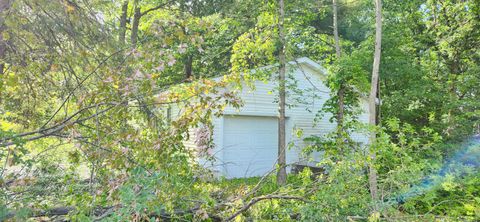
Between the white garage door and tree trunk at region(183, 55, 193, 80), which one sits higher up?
tree trunk at region(183, 55, 193, 80)

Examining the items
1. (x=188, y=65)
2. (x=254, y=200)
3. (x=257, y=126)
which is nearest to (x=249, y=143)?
(x=257, y=126)

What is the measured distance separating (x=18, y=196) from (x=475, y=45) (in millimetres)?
10781

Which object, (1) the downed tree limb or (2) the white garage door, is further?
(2) the white garage door

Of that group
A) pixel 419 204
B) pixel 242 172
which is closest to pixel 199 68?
pixel 242 172

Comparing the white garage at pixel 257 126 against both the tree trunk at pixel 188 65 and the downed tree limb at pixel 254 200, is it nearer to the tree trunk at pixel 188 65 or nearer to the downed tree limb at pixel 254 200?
the tree trunk at pixel 188 65

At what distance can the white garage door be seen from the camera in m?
9.00

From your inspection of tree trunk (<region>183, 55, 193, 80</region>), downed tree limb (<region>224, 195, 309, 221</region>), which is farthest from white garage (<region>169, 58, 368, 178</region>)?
downed tree limb (<region>224, 195, 309, 221</region>)

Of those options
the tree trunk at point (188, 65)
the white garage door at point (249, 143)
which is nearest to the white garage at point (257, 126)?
the white garage door at point (249, 143)

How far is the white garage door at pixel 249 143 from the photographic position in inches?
354

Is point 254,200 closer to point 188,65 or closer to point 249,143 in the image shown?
point 249,143

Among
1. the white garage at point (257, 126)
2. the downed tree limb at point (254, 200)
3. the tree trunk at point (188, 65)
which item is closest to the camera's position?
the downed tree limb at point (254, 200)

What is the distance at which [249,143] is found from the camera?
940cm

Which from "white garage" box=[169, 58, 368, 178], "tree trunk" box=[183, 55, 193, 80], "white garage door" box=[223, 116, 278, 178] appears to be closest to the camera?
"white garage" box=[169, 58, 368, 178]

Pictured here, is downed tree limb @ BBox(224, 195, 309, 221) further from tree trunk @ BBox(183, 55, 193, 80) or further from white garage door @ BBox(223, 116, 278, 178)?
tree trunk @ BBox(183, 55, 193, 80)
